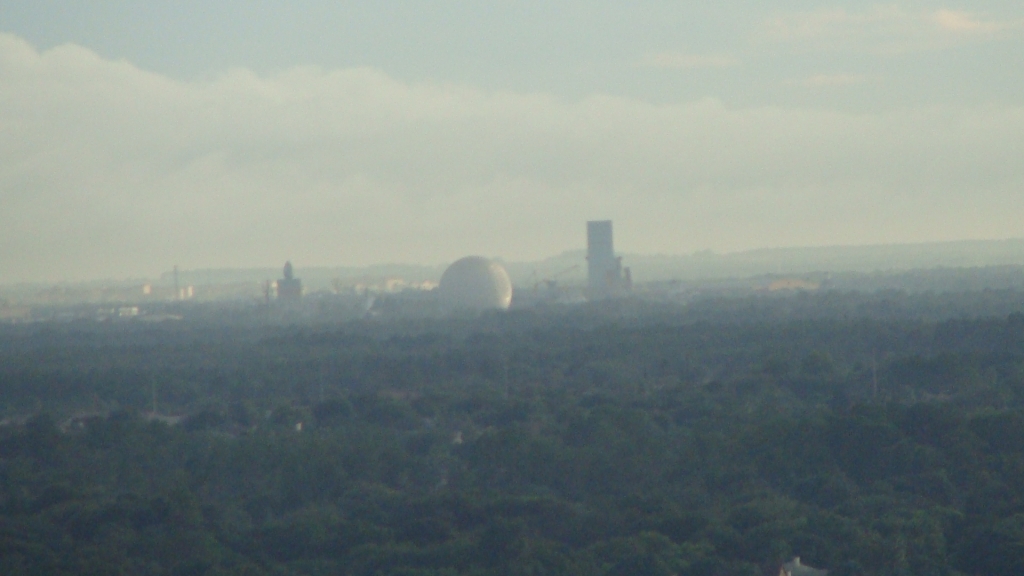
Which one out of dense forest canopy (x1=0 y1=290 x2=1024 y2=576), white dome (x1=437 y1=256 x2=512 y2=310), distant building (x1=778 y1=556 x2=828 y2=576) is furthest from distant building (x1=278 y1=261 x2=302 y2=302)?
distant building (x1=778 y1=556 x2=828 y2=576)

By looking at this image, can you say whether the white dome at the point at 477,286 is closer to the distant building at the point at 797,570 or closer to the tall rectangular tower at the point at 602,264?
the tall rectangular tower at the point at 602,264

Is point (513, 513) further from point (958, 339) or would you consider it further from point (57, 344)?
point (57, 344)

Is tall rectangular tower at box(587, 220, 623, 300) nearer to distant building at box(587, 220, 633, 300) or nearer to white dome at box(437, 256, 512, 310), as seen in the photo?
distant building at box(587, 220, 633, 300)

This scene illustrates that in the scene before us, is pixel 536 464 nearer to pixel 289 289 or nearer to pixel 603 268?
pixel 289 289

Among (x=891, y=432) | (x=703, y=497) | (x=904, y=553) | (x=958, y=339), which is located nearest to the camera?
(x=904, y=553)

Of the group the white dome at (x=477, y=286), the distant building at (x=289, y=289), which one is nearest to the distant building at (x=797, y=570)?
the white dome at (x=477, y=286)

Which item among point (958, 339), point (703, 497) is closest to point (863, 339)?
point (958, 339)
